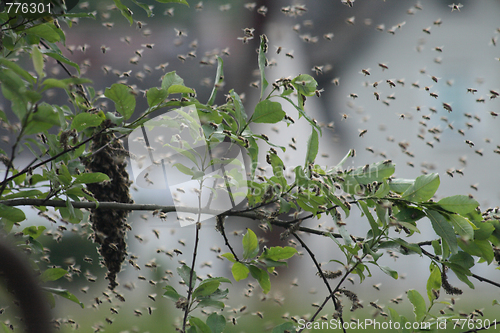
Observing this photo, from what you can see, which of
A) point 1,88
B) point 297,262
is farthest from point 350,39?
point 1,88

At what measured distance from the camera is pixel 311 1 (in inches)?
105

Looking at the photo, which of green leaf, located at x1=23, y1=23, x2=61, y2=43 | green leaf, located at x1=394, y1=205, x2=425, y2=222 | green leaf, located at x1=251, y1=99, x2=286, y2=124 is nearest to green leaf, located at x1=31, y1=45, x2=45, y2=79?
green leaf, located at x1=23, y1=23, x2=61, y2=43

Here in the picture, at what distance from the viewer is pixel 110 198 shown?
0.66 m

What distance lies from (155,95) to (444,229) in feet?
1.38

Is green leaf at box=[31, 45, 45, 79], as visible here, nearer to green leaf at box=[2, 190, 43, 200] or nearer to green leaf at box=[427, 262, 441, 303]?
green leaf at box=[2, 190, 43, 200]

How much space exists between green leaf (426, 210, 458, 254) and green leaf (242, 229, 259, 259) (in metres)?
0.26

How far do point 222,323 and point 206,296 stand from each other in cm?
5

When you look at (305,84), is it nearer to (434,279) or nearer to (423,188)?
(423,188)

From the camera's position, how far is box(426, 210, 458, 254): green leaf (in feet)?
1.52

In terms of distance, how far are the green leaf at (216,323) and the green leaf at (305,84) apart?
14.5 inches

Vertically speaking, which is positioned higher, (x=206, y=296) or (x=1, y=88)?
(x=1, y=88)

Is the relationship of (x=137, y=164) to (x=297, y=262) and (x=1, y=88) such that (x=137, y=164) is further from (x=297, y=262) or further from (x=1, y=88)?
(x=297, y=262)

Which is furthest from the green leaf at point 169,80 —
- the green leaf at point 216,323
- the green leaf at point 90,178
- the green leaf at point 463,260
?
the green leaf at point 463,260

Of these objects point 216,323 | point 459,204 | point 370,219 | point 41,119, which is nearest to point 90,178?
point 41,119
